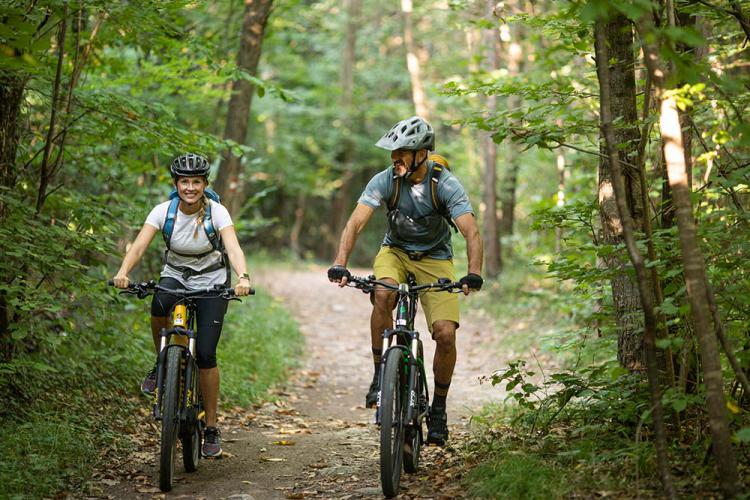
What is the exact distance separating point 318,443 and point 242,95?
5.86m

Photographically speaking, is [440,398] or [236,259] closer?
[236,259]

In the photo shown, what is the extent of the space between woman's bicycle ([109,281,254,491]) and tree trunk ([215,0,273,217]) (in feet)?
16.9

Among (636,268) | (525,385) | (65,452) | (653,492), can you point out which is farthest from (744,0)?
(65,452)

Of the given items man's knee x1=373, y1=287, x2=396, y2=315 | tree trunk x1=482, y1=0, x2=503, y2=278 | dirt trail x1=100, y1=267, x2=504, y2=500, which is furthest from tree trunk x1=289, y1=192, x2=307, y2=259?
man's knee x1=373, y1=287, x2=396, y2=315

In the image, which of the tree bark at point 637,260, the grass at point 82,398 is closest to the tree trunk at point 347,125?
the grass at point 82,398

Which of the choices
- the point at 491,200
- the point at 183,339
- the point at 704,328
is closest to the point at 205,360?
the point at 183,339

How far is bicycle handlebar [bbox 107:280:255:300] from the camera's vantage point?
18.1 ft

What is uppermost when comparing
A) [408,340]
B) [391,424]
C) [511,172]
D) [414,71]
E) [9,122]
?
[414,71]

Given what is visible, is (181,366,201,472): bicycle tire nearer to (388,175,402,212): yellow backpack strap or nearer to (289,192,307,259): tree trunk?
(388,175,402,212): yellow backpack strap

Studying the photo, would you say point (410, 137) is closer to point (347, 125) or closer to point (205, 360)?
point (205, 360)

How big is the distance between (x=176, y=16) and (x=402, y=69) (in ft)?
83.7

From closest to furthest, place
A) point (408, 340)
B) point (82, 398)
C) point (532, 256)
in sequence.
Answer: point (408, 340) → point (82, 398) → point (532, 256)

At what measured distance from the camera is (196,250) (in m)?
5.95

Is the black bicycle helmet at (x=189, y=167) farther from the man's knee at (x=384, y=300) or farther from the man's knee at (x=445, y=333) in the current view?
the man's knee at (x=445, y=333)
